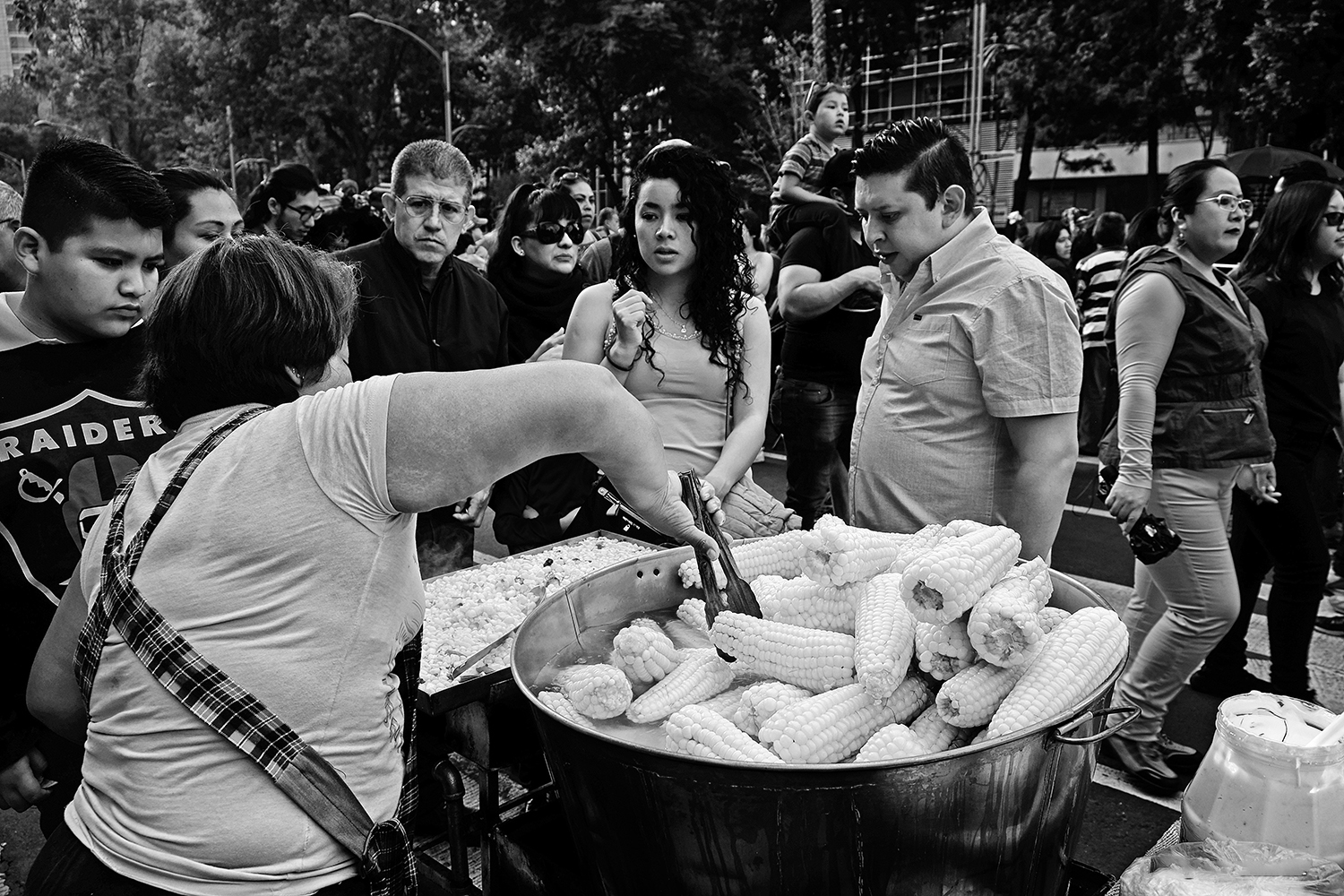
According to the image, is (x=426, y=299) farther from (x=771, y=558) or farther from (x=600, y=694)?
(x=600, y=694)

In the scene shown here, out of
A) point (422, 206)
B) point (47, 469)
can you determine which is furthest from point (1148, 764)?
point (47, 469)

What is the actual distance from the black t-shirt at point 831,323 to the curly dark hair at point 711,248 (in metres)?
2.03

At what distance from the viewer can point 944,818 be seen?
1381 mm

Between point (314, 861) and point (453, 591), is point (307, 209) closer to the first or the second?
point (453, 591)

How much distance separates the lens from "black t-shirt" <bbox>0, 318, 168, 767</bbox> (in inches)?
86.8

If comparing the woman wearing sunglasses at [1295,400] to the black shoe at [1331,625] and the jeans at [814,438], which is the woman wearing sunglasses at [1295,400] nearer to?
the black shoe at [1331,625]

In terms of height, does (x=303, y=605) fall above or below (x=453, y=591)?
above

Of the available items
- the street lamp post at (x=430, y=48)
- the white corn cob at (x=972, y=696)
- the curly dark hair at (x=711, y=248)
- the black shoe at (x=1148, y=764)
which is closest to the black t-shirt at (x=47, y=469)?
the curly dark hair at (x=711, y=248)

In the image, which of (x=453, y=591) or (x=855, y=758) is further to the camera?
(x=453, y=591)

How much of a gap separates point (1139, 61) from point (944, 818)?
26.7m

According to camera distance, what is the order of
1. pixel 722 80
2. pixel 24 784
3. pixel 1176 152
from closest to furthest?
pixel 24 784, pixel 722 80, pixel 1176 152

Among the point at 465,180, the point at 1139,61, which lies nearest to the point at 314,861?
the point at 465,180

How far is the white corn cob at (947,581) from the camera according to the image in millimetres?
1527

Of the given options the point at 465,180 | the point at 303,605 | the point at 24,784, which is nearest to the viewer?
the point at 303,605
